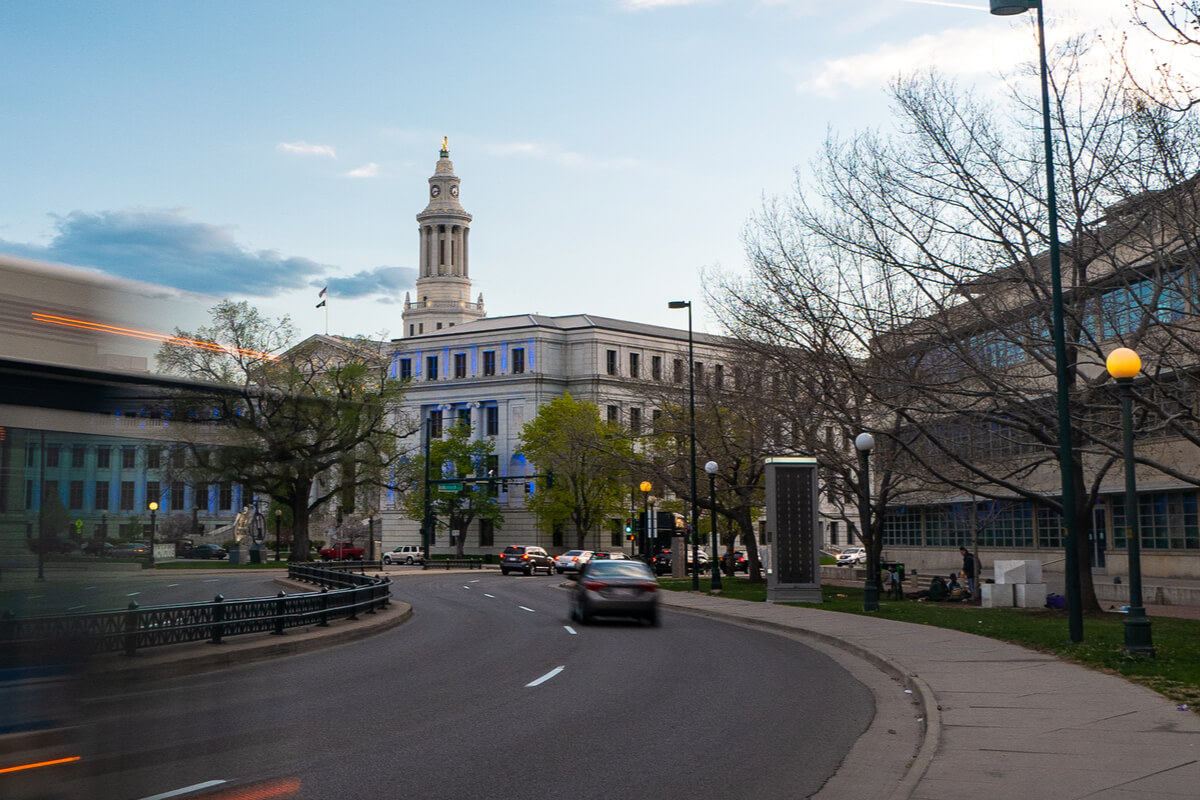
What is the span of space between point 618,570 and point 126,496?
21.8m

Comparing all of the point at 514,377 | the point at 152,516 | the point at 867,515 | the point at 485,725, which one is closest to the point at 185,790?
the point at 152,516

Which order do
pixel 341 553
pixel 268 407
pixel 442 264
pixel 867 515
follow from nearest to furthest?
pixel 268 407 → pixel 867 515 → pixel 341 553 → pixel 442 264

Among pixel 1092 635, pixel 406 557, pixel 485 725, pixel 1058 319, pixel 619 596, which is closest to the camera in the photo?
pixel 485 725

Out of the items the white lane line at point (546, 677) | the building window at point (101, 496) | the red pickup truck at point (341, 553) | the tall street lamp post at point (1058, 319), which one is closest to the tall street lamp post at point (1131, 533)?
the tall street lamp post at point (1058, 319)

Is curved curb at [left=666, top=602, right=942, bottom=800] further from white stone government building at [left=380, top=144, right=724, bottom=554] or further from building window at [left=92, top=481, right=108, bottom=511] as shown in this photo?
white stone government building at [left=380, top=144, right=724, bottom=554]

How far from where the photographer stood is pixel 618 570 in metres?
27.0

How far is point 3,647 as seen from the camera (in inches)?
199

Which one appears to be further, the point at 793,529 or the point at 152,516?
the point at 793,529

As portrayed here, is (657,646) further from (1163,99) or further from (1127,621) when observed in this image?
(1163,99)

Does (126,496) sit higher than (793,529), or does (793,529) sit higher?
(126,496)

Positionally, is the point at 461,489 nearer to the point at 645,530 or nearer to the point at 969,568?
the point at 645,530

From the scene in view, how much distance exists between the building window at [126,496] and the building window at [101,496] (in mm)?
81

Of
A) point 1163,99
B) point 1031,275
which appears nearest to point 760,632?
point 1031,275

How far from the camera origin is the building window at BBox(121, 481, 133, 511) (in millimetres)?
5703
